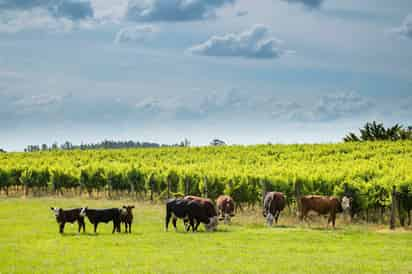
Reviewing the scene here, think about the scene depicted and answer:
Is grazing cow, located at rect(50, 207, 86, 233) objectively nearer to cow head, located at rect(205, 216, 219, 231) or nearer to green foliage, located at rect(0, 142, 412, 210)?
cow head, located at rect(205, 216, 219, 231)

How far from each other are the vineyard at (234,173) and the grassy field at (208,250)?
4305 mm

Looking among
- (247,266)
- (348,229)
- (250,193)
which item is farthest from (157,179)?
(247,266)

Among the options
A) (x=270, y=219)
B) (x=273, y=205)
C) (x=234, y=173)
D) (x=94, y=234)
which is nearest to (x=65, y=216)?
(x=94, y=234)

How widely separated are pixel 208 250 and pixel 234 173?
20.5 m

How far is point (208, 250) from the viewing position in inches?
837

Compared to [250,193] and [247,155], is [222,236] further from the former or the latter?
[247,155]

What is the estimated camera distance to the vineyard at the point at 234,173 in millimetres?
35312

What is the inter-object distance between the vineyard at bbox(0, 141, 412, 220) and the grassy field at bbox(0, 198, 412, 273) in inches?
169

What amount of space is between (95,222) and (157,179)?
21056 millimetres

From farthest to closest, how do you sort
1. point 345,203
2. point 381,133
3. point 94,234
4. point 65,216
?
point 381,133 → point 345,203 → point 65,216 → point 94,234

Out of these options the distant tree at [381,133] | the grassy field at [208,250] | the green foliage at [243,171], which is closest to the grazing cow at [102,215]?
the grassy field at [208,250]

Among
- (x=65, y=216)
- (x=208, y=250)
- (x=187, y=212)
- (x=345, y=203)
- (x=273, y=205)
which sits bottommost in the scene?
(x=208, y=250)

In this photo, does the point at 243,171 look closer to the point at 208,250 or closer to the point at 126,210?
the point at 126,210

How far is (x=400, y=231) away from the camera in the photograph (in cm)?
2895
